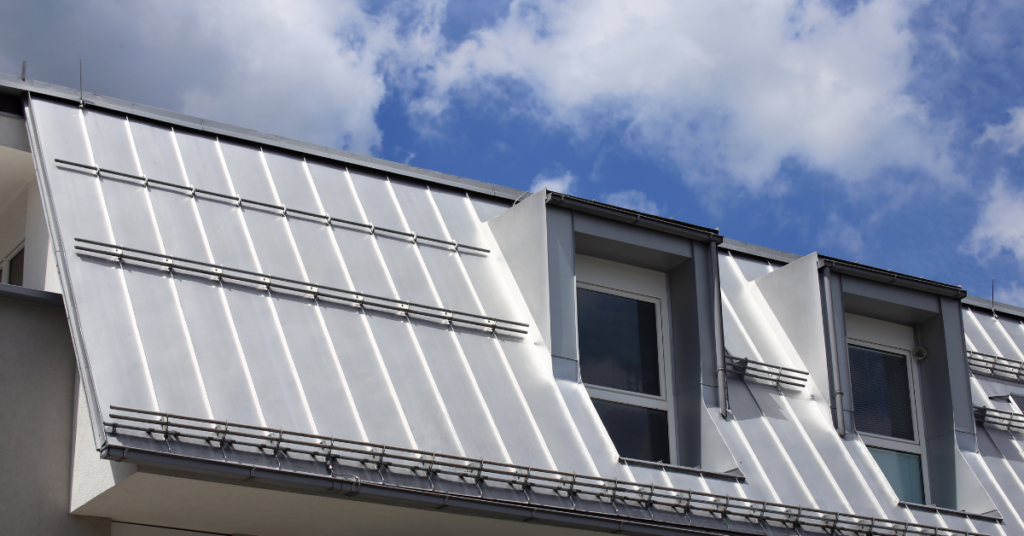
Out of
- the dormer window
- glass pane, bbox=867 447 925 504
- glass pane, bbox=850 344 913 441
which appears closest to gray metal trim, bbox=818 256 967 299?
the dormer window

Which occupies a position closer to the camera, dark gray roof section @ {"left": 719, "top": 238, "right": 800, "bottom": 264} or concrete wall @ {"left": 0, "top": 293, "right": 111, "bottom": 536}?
concrete wall @ {"left": 0, "top": 293, "right": 111, "bottom": 536}

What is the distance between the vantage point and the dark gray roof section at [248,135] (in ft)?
35.8

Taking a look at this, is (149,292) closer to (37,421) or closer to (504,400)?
(37,421)

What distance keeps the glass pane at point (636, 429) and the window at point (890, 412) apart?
2771mm

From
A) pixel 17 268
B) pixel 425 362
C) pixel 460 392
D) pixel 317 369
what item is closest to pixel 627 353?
pixel 460 392

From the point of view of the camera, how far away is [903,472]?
12.8 meters

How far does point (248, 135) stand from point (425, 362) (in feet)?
11.9

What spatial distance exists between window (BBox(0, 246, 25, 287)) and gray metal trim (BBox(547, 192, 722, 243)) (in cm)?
570

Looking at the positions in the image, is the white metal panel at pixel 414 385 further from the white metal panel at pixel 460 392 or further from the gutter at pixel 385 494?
the gutter at pixel 385 494

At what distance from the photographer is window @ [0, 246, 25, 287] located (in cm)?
1152

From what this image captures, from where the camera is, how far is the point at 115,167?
1018 cm

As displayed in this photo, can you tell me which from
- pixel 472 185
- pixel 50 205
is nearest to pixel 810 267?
pixel 472 185

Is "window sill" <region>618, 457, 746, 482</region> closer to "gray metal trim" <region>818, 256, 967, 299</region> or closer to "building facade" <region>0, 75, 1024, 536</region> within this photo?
"building facade" <region>0, 75, 1024, 536</region>

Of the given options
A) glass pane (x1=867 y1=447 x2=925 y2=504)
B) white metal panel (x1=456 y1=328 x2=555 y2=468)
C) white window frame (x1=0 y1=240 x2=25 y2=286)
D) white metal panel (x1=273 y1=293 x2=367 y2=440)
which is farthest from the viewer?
glass pane (x1=867 y1=447 x2=925 y2=504)
